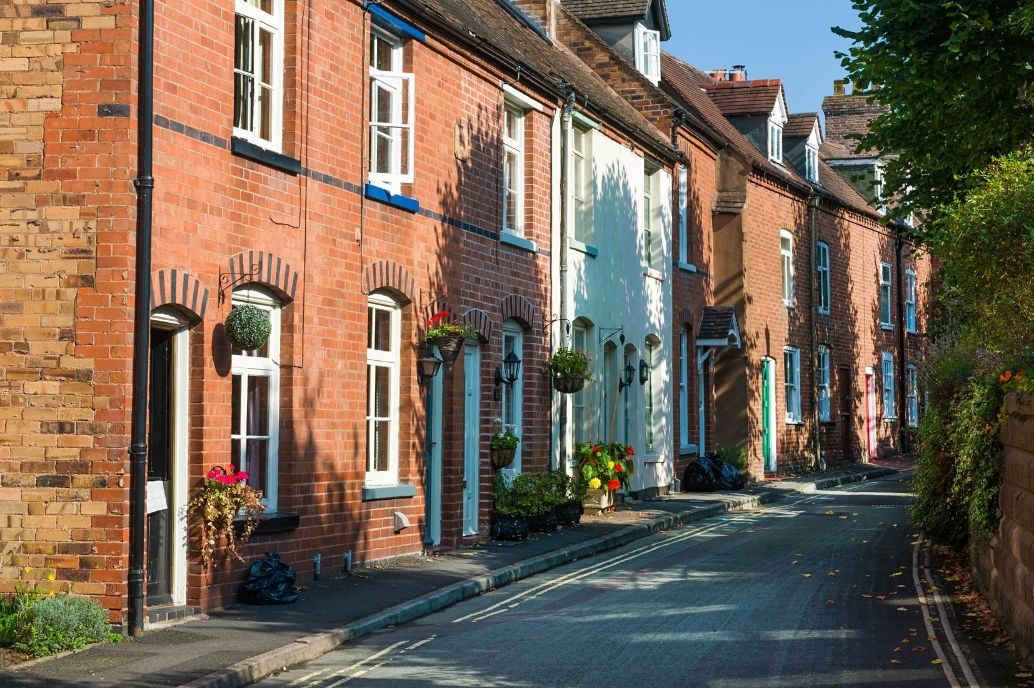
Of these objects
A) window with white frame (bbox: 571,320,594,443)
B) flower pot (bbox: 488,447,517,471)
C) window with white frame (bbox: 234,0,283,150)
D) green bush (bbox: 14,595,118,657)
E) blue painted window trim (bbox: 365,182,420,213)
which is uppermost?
window with white frame (bbox: 234,0,283,150)

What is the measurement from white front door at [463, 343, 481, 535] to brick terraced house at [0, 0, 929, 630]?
0.05 metres

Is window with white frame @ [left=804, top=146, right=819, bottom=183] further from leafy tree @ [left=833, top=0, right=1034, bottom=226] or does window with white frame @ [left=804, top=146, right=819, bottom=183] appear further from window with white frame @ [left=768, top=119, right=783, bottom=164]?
leafy tree @ [left=833, top=0, right=1034, bottom=226]

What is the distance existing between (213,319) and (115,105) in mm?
2105

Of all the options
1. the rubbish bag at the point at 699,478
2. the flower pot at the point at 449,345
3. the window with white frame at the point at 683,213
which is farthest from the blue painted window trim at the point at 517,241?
the rubbish bag at the point at 699,478

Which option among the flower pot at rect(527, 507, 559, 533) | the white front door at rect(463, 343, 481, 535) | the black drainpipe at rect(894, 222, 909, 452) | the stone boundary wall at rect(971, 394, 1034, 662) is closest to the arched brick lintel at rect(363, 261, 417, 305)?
→ the white front door at rect(463, 343, 481, 535)

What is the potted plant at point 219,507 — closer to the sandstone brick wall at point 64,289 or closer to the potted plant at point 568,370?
the sandstone brick wall at point 64,289

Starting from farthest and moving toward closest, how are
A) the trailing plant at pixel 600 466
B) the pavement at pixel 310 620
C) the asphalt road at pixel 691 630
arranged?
the trailing plant at pixel 600 466 → the asphalt road at pixel 691 630 → the pavement at pixel 310 620

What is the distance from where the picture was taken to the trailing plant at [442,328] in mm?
16422

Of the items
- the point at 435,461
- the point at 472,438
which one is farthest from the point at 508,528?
the point at 435,461

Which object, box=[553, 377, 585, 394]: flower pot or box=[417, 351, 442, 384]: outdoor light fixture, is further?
box=[553, 377, 585, 394]: flower pot

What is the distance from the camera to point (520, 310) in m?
19.7

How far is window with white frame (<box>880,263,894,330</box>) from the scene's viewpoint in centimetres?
4372

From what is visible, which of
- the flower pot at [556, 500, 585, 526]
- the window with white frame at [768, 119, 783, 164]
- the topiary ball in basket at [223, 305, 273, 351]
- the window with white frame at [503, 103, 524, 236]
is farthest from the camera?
the window with white frame at [768, 119, 783, 164]

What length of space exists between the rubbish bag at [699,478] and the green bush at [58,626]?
19526 mm
